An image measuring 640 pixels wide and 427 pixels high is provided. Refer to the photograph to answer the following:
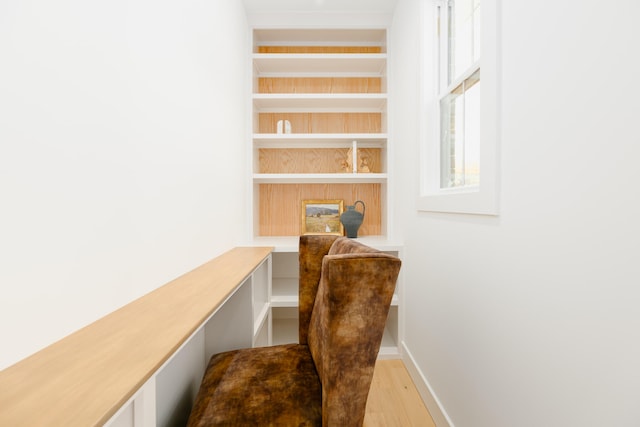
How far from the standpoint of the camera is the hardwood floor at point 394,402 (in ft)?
5.66

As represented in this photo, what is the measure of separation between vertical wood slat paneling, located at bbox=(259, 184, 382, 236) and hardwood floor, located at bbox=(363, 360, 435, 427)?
1.23 meters

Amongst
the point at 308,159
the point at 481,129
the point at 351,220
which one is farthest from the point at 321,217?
the point at 481,129

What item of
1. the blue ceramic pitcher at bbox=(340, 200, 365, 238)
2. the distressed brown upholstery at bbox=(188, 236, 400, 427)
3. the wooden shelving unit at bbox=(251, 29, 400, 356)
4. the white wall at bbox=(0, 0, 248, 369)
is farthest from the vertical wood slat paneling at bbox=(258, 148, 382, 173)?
the distressed brown upholstery at bbox=(188, 236, 400, 427)

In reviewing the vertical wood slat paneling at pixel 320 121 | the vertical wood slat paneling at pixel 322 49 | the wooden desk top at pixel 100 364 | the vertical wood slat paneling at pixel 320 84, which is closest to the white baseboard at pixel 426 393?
the wooden desk top at pixel 100 364

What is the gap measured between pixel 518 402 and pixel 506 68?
1046 mm

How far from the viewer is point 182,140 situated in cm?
141

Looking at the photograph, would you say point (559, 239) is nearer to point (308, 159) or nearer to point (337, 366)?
point (337, 366)

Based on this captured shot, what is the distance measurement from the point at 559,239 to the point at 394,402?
1.44 meters

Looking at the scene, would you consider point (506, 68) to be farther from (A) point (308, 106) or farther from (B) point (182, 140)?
(A) point (308, 106)

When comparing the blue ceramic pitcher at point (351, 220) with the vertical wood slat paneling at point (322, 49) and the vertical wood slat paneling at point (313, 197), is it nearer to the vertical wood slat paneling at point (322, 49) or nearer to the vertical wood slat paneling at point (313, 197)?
the vertical wood slat paneling at point (313, 197)

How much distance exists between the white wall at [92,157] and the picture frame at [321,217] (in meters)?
1.46

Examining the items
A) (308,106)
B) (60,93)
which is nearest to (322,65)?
(308,106)

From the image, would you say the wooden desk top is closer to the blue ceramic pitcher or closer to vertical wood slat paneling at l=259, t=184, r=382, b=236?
the blue ceramic pitcher

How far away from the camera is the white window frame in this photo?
115 cm
